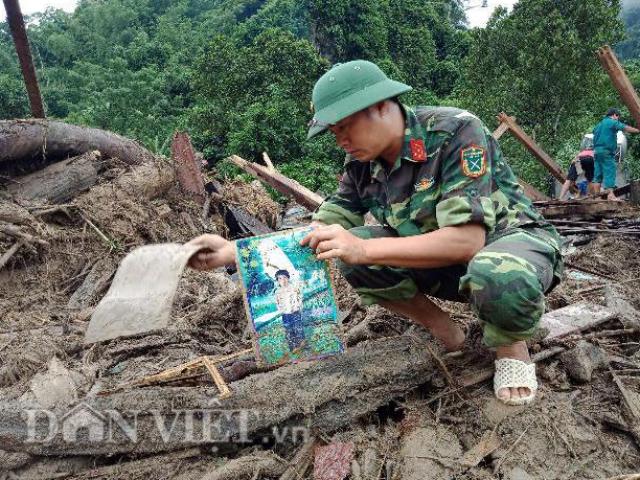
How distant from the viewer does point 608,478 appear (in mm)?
1720

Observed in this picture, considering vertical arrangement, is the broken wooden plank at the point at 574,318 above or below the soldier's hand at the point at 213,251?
below

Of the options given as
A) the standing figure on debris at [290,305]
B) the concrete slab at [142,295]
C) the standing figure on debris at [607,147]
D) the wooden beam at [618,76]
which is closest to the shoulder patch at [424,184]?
the standing figure on debris at [290,305]

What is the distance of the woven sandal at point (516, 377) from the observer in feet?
6.77

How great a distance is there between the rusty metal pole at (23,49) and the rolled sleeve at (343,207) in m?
4.13

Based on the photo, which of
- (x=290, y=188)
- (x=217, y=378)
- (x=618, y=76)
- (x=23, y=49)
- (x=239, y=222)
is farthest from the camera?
(x=290, y=188)

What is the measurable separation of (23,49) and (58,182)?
1.39 metres

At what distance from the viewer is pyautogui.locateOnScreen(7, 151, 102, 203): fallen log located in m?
5.46

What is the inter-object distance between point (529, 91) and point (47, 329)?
38.7 feet

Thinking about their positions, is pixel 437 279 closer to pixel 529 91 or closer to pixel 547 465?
pixel 547 465

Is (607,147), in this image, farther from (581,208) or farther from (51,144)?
(51,144)

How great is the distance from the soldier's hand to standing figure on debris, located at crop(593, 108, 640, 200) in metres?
8.06

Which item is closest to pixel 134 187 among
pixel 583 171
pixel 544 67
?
pixel 583 171

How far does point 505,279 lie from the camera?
1.89 meters

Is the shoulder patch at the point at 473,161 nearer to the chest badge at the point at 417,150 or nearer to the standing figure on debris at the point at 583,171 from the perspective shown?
the chest badge at the point at 417,150
